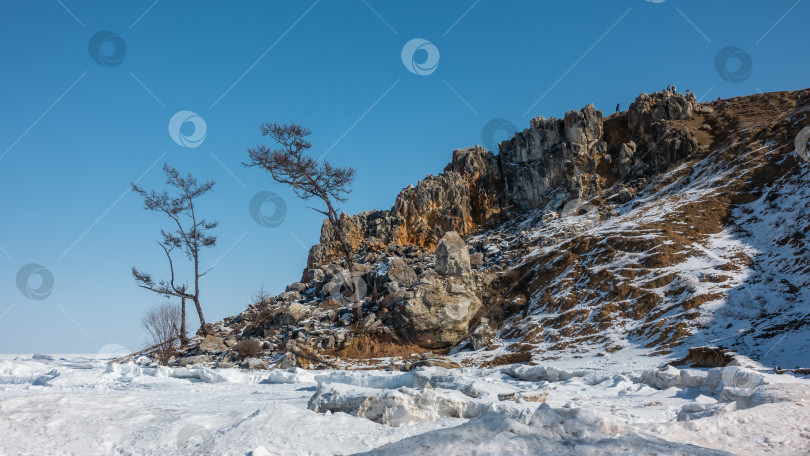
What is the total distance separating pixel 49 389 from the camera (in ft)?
33.8

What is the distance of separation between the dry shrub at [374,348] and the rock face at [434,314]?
52 cm

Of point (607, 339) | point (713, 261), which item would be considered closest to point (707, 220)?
point (713, 261)

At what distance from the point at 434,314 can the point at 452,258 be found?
3853mm

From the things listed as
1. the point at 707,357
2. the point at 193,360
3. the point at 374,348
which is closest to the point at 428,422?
the point at 707,357

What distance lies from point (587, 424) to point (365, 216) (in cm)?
3914

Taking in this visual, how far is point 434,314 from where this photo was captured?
21.8 meters

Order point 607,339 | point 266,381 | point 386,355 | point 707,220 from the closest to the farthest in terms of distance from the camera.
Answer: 1. point 266,381
2. point 607,339
3. point 386,355
4. point 707,220

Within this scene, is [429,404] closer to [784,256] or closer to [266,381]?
[266,381]

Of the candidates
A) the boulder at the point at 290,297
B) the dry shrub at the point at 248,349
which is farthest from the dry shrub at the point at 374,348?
the boulder at the point at 290,297

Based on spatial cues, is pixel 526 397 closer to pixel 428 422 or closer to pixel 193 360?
pixel 428 422

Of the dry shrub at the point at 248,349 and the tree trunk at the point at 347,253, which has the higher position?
the tree trunk at the point at 347,253

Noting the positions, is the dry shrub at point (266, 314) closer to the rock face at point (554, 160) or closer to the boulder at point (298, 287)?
the boulder at point (298, 287)

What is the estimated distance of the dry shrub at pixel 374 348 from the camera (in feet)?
67.8

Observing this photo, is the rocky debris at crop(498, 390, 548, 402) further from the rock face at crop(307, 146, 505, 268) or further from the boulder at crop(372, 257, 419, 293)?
the rock face at crop(307, 146, 505, 268)
